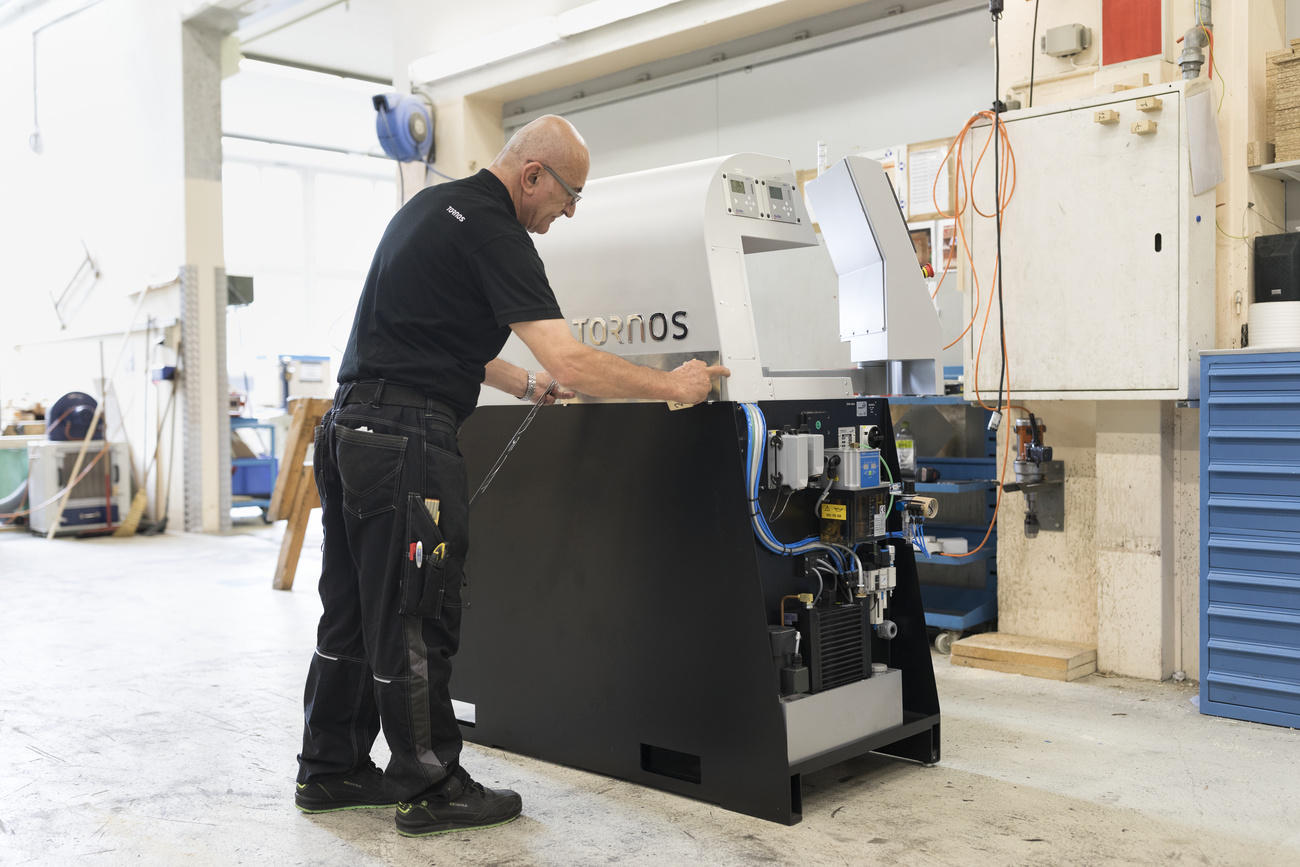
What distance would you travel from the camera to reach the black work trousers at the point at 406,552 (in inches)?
85.6

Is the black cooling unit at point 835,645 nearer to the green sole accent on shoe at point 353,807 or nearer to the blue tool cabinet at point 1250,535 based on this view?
the green sole accent on shoe at point 353,807

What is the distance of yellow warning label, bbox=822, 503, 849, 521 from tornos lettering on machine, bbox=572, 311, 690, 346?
510 millimetres

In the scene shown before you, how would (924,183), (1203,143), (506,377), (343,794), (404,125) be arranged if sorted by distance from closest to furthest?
(343,794)
(506,377)
(1203,143)
(924,183)
(404,125)

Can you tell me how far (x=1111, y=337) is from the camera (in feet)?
10.5

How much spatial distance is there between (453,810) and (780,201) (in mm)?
1557

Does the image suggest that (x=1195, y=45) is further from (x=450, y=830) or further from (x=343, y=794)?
(x=343, y=794)

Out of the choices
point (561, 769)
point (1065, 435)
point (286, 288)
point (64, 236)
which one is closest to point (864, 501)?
point (561, 769)

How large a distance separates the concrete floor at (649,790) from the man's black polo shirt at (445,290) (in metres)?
0.96

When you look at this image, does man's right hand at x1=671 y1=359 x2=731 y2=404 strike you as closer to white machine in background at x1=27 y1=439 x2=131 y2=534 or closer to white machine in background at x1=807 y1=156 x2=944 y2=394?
white machine in background at x1=807 y1=156 x2=944 y2=394

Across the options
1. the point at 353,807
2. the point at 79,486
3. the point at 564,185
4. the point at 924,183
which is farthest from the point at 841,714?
the point at 79,486

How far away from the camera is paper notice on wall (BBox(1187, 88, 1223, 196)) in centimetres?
304

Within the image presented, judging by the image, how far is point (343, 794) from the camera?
2.38 m

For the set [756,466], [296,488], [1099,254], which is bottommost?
[296,488]

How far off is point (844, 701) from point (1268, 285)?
1829 millimetres
